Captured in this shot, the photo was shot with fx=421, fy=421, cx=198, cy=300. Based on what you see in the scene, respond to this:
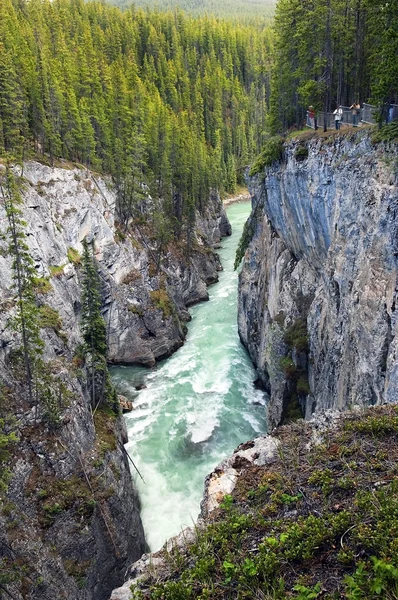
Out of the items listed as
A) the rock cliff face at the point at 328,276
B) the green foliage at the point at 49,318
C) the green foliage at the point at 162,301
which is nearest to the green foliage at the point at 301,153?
the rock cliff face at the point at 328,276

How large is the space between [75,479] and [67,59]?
5789cm

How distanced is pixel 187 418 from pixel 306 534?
23682 mm

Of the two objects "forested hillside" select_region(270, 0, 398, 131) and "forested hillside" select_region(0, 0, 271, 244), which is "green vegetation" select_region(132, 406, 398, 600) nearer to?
"forested hillside" select_region(270, 0, 398, 131)

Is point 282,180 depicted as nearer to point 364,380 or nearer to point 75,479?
point 364,380

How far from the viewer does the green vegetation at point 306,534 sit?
21.1 ft

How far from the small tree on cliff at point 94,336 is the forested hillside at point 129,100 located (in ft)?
55.7

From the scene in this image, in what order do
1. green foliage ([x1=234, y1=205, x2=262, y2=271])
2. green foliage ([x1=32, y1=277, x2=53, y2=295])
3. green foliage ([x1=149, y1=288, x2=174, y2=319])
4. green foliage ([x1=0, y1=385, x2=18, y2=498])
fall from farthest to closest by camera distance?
1. green foliage ([x1=149, y1=288, x2=174, y2=319])
2. green foliage ([x1=234, y1=205, x2=262, y2=271])
3. green foliage ([x1=32, y1=277, x2=53, y2=295])
4. green foliage ([x1=0, y1=385, x2=18, y2=498])

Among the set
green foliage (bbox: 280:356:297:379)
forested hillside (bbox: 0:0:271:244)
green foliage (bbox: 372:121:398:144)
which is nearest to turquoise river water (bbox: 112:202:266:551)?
green foliage (bbox: 280:356:297:379)

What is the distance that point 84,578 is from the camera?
18141mm

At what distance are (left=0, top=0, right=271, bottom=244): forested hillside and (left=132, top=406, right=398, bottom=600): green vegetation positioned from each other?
116 ft

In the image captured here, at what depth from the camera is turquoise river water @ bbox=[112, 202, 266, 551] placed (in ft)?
78.6

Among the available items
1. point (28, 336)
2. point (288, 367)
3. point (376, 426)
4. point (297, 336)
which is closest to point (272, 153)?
point (297, 336)

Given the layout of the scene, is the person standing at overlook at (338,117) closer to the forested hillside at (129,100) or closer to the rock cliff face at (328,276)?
the rock cliff face at (328,276)

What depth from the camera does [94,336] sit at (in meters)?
26.0
